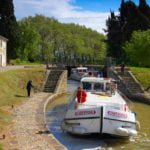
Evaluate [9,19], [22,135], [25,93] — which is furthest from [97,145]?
[9,19]

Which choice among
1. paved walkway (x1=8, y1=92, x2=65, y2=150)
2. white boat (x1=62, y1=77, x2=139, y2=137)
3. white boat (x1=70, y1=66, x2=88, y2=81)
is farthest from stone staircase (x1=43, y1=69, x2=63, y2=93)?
white boat (x1=62, y1=77, x2=139, y2=137)

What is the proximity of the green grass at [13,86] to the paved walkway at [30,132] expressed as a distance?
2.50 ft

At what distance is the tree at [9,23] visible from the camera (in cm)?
7844

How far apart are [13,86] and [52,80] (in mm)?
7869

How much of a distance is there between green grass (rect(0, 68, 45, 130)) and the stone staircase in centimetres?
73

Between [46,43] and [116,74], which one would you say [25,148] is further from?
[46,43]

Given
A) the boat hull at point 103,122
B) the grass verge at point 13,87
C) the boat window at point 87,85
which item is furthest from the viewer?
the boat window at point 87,85

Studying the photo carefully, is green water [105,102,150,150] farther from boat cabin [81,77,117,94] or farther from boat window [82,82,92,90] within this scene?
boat window [82,82,92,90]

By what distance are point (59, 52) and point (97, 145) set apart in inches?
3676

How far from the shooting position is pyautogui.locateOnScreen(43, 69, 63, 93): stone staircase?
162ft

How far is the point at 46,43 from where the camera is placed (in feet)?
358

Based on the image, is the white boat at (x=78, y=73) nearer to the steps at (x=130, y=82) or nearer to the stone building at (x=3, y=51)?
the stone building at (x=3, y=51)

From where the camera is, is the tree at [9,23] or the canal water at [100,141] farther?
the tree at [9,23]

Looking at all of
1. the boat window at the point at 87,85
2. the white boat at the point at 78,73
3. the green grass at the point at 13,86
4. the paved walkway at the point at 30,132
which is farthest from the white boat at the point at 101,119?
the white boat at the point at 78,73
